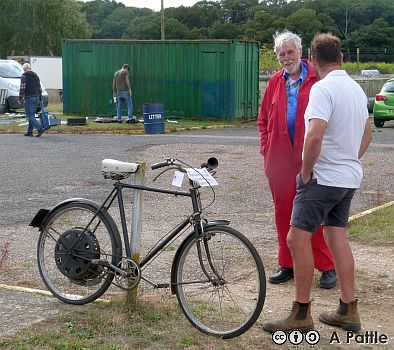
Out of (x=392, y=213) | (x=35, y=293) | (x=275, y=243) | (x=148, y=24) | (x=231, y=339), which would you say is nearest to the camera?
(x=231, y=339)

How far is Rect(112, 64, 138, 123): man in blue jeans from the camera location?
947 inches

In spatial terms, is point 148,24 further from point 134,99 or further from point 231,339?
point 231,339

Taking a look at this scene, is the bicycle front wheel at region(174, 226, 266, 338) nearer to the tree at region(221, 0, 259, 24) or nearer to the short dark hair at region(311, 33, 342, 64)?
the short dark hair at region(311, 33, 342, 64)

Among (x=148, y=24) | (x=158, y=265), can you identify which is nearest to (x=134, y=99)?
(x=158, y=265)

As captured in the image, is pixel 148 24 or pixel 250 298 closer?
pixel 250 298

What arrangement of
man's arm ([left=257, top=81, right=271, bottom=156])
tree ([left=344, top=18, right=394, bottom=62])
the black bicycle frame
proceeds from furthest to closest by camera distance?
tree ([left=344, top=18, right=394, bottom=62]), man's arm ([left=257, top=81, right=271, bottom=156]), the black bicycle frame

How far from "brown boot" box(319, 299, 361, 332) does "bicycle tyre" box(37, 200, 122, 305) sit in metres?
1.50

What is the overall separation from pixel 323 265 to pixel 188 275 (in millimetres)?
1479

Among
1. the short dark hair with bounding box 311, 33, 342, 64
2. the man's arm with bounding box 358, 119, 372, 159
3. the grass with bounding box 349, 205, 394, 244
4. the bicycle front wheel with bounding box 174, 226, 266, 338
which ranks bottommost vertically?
the grass with bounding box 349, 205, 394, 244

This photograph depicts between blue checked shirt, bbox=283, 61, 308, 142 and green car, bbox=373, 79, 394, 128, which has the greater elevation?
blue checked shirt, bbox=283, 61, 308, 142

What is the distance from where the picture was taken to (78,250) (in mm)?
5703

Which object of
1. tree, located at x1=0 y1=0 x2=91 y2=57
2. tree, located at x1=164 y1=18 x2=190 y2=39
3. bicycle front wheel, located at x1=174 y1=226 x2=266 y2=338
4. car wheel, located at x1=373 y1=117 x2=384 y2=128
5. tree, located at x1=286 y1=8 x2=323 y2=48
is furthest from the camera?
tree, located at x1=164 y1=18 x2=190 y2=39

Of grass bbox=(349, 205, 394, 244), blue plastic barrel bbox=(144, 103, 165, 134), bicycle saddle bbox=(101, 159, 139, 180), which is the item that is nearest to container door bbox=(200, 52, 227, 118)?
blue plastic barrel bbox=(144, 103, 165, 134)

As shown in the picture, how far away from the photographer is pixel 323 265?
6371 millimetres
